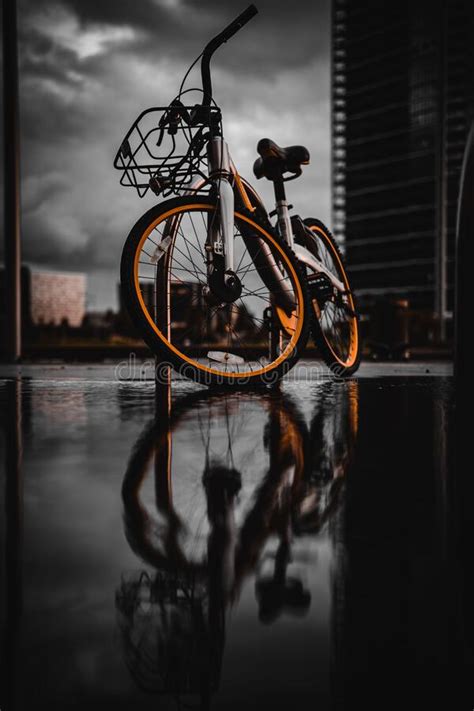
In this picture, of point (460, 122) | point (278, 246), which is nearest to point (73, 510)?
point (278, 246)

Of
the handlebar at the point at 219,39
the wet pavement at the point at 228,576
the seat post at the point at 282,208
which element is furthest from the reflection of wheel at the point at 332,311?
the wet pavement at the point at 228,576

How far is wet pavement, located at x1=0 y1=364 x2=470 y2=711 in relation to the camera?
2.01 feet

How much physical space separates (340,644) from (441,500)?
23.6 inches

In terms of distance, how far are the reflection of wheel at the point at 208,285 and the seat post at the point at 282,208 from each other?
34cm

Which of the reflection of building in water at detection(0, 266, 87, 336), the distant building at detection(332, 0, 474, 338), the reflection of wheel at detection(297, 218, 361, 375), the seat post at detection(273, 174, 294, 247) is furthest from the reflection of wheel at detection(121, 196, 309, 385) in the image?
the reflection of building in water at detection(0, 266, 87, 336)

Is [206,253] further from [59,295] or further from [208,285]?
[59,295]

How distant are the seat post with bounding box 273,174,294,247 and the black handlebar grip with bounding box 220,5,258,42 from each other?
90cm

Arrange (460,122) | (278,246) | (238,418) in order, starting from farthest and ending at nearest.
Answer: (460,122)
(278,246)
(238,418)

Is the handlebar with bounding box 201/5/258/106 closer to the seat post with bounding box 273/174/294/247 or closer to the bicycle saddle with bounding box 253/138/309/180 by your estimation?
the bicycle saddle with bounding box 253/138/309/180

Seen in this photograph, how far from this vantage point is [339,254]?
474 cm

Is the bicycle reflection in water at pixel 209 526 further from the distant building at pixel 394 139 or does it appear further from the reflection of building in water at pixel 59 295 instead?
the reflection of building in water at pixel 59 295

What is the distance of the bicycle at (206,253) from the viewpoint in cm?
307

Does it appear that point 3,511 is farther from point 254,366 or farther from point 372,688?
point 254,366

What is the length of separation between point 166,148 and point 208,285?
2.54 ft
